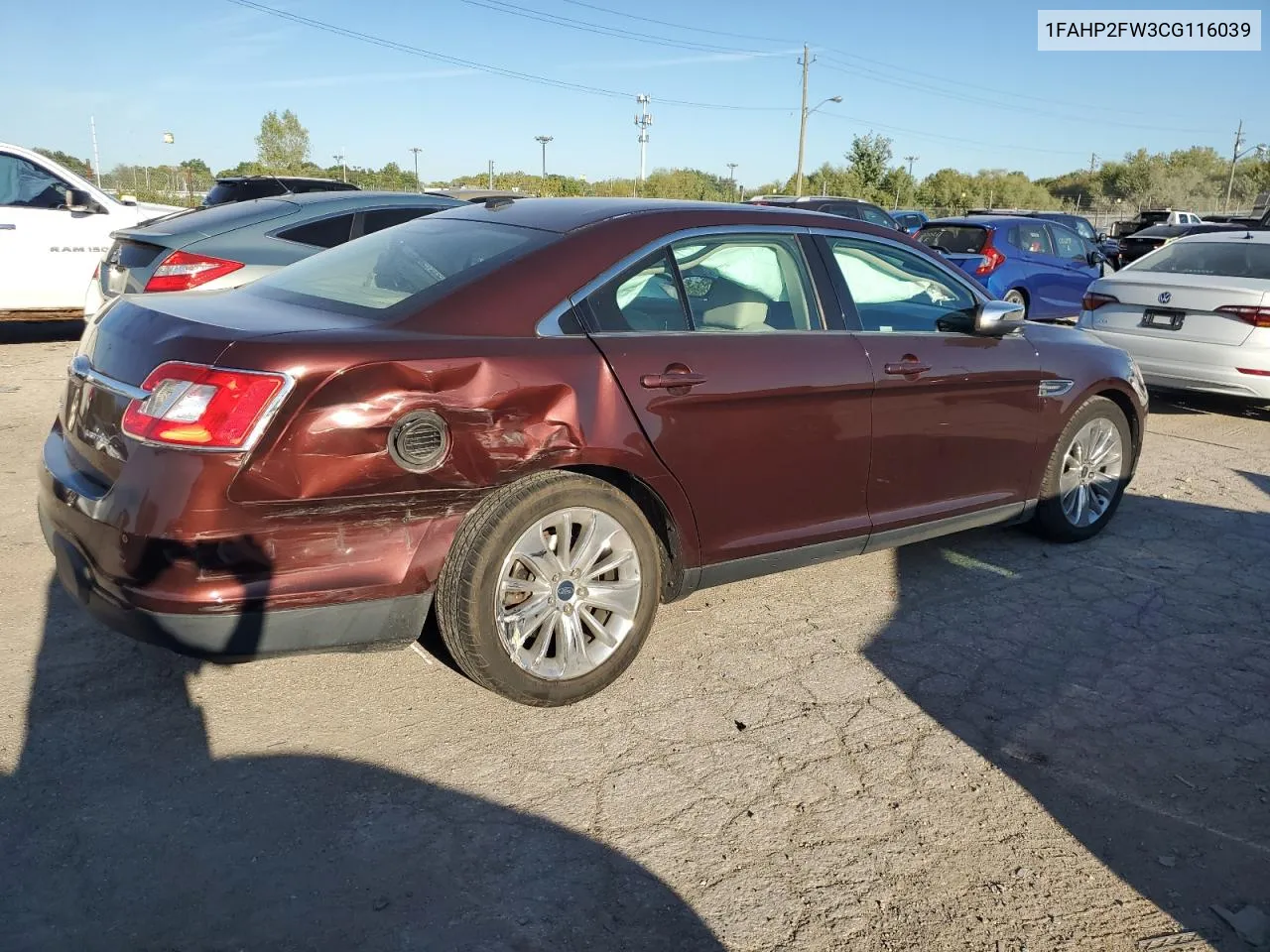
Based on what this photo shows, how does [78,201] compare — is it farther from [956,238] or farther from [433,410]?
[956,238]

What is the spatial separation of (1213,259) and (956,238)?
4774 mm

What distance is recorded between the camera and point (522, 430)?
3.15m

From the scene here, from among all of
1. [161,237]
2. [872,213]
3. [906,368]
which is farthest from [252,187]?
[872,213]

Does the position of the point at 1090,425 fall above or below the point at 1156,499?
above

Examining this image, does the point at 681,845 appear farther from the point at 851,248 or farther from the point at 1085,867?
the point at 851,248

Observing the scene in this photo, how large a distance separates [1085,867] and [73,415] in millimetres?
3250

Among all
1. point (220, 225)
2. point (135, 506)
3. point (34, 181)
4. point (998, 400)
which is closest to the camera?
point (135, 506)

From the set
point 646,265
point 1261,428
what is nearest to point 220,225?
point 646,265

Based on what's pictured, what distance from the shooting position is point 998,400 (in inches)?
181

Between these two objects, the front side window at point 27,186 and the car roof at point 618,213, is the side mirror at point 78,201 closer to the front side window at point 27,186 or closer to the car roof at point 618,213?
the front side window at point 27,186

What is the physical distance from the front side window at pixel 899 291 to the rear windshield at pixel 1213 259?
186 inches

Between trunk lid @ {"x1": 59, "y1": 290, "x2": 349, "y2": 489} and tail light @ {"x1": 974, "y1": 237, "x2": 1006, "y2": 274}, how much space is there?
10.6 meters

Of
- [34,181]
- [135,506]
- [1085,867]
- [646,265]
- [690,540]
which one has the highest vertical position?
[34,181]

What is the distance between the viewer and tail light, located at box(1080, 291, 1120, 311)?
27.7 feet
